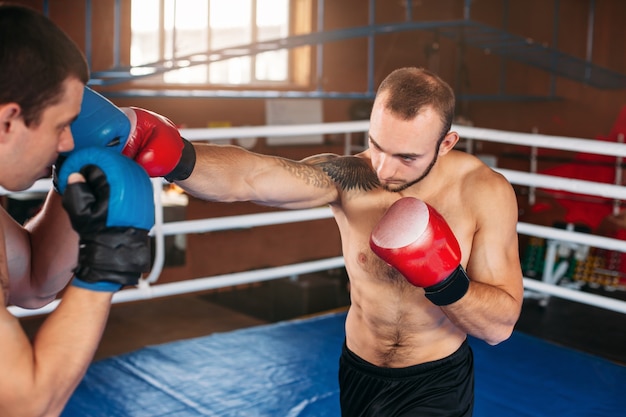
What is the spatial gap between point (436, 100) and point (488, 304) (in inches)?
18.7

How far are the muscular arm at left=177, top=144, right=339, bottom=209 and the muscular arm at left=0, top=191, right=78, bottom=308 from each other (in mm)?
310

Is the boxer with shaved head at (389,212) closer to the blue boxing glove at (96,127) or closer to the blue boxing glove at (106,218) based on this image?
the blue boxing glove at (96,127)

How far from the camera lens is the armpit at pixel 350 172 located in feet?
5.96

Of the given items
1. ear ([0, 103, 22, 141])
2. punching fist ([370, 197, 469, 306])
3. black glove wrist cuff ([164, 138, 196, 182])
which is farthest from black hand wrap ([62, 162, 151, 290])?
punching fist ([370, 197, 469, 306])

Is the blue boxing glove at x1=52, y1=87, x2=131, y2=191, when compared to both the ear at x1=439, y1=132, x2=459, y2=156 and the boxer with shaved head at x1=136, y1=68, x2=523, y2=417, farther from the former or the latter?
the ear at x1=439, y1=132, x2=459, y2=156

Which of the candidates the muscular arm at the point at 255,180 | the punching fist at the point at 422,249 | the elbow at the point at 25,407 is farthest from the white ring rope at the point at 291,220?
the elbow at the point at 25,407

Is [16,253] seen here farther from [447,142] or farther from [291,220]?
[291,220]

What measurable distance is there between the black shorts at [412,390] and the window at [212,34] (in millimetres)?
3929

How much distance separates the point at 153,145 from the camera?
1.50 metres

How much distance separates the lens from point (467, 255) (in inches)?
69.8

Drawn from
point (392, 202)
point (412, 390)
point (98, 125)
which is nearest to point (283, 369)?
point (412, 390)

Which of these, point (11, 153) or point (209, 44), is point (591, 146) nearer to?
point (11, 153)

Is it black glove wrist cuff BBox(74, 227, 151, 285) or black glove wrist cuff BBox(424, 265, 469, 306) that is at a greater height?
black glove wrist cuff BBox(74, 227, 151, 285)

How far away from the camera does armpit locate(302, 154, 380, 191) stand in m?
1.82
